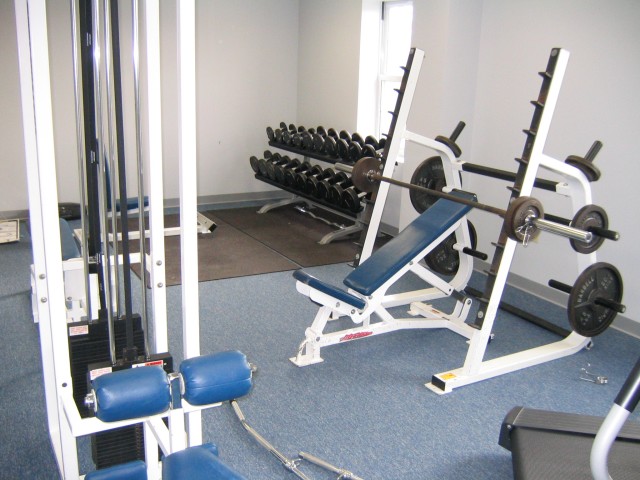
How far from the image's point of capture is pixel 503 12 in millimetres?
3953

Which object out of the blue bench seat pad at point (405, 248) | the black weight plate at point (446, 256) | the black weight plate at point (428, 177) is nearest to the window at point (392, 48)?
the black weight plate at point (428, 177)

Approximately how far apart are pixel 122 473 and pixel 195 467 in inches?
16.4

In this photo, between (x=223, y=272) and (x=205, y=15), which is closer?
(x=223, y=272)

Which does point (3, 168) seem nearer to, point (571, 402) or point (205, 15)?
point (205, 15)

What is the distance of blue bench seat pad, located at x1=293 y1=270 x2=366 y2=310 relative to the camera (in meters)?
2.70

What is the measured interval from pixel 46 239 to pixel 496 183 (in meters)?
3.23

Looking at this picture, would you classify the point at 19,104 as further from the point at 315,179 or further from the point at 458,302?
the point at 458,302

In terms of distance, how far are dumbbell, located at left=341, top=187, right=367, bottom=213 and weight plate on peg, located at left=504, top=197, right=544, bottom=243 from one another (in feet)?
7.07

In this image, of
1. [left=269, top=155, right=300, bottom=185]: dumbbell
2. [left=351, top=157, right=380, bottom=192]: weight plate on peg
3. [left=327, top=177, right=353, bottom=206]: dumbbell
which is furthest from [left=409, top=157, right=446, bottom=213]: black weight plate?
[left=269, top=155, right=300, bottom=185]: dumbbell

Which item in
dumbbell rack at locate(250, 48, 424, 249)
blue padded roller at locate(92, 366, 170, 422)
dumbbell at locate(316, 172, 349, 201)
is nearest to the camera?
blue padded roller at locate(92, 366, 170, 422)

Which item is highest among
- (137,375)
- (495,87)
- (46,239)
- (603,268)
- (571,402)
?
(495,87)

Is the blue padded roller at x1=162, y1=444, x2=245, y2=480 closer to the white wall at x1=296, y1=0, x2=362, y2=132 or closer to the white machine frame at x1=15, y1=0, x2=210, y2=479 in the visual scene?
the white machine frame at x1=15, y1=0, x2=210, y2=479

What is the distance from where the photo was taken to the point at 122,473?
1.51 metres

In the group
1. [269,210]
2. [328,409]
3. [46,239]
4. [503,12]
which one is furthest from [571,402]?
[269,210]
